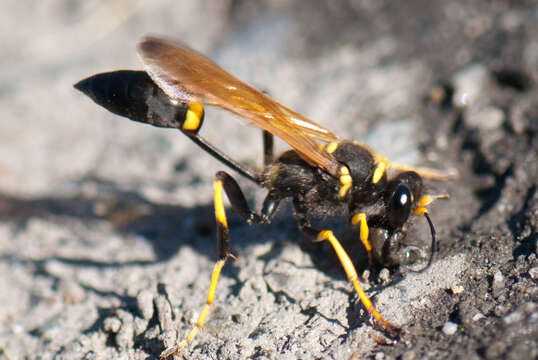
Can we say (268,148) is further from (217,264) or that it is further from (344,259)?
(344,259)

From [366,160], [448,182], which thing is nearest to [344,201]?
[366,160]

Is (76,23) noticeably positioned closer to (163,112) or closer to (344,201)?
(163,112)

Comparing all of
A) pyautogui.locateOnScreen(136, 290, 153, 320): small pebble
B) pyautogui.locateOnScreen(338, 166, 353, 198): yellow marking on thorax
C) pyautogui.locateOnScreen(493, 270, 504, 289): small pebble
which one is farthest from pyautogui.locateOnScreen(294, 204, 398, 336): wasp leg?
pyautogui.locateOnScreen(136, 290, 153, 320): small pebble

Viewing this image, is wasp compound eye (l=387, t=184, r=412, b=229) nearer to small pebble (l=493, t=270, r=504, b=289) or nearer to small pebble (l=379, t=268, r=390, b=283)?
small pebble (l=379, t=268, r=390, b=283)

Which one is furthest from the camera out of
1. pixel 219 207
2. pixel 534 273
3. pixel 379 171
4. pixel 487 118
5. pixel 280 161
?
pixel 487 118

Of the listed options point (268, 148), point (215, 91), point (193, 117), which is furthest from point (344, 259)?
point (193, 117)

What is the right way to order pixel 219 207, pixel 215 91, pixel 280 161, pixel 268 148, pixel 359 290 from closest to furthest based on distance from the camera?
pixel 359 290
pixel 215 91
pixel 219 207
pixel 280 161
pixel 268 148
